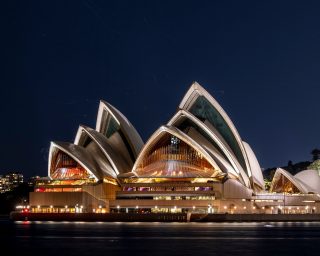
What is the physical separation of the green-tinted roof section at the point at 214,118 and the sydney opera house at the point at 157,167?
0.44ft

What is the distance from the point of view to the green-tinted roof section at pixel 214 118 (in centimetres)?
9288

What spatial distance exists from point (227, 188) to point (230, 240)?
4170 cm

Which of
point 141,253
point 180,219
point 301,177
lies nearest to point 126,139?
point 180,219

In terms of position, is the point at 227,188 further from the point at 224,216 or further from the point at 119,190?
the point at 119,190

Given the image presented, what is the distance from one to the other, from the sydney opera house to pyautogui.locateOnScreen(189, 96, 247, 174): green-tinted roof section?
0.13 m

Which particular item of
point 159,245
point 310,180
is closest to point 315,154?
point 310,180

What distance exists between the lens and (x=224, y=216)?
298 ft

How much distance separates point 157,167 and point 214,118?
402 inches

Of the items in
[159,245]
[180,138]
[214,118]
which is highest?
[214,118]

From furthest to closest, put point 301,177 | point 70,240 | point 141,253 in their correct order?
point 301,177
point 70,240
point 141,253

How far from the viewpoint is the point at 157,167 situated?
95375 mm

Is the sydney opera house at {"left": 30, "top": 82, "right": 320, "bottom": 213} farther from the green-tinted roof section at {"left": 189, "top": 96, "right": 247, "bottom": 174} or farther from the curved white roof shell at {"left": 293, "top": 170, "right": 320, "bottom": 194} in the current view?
the curved white roof shell at {"left": 293, "top": 170, "right": 320, "bottom": 194}

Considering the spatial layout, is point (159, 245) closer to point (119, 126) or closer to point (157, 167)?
point (157, 167)

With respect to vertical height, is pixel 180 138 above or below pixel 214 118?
below
